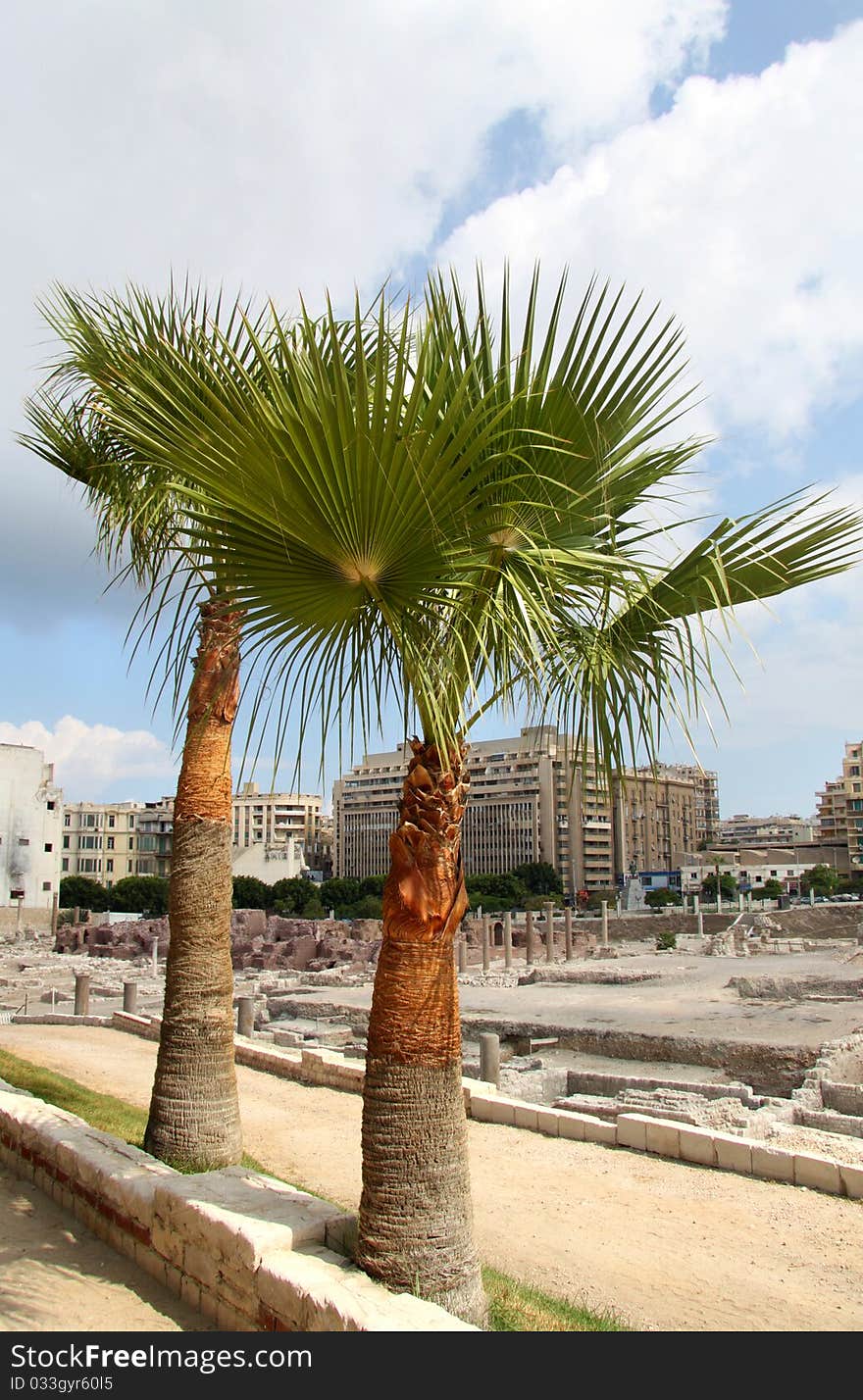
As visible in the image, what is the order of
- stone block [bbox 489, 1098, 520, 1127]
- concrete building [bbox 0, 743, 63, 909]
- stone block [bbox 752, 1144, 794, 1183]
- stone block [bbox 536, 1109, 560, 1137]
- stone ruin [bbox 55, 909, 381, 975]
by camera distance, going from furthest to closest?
concrete building [bbox 0, 743, 63, 909], stone ruin [bbox 55, 909, 381, 975], stone block [bbox 489, 1098, 520, 1127], stone block [bbox 536, 1109, 560, 1137], stone block [bbox 752, 1144, 794, 1183]

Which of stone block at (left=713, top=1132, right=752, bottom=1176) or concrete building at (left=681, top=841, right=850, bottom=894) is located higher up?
stone block at (left=713, top=1132, right=752, bottom=1176)

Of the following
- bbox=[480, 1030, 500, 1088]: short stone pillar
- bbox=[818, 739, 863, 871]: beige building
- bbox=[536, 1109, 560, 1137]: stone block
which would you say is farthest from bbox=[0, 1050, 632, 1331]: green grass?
bbox=[818, 739, 863, 871]: beige building

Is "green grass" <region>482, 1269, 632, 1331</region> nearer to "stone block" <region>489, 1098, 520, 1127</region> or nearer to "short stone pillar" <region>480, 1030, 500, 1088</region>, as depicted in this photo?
"stone block" <region>489, 1098, 520, 1127</region>

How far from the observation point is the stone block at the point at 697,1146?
8177mm

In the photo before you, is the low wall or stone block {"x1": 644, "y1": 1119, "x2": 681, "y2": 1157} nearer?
the low wall

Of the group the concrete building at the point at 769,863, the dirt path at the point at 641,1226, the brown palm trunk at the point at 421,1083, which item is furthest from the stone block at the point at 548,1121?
the concrete building at the point at 769,863

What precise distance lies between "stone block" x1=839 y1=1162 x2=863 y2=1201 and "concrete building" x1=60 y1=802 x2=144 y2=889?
92872mm

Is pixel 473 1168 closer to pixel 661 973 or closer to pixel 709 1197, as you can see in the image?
pixel 709 1197

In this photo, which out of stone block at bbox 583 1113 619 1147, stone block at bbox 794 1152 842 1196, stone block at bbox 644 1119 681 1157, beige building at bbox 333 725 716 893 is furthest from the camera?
beige building at bbox 333 725 716 893

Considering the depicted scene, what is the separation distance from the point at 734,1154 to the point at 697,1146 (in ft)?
1.17

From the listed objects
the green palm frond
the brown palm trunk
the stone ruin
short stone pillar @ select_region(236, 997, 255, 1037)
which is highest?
the green palm frond

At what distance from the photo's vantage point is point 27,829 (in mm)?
63719

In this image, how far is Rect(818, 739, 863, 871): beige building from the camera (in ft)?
344

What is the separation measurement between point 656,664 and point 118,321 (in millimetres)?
4044
